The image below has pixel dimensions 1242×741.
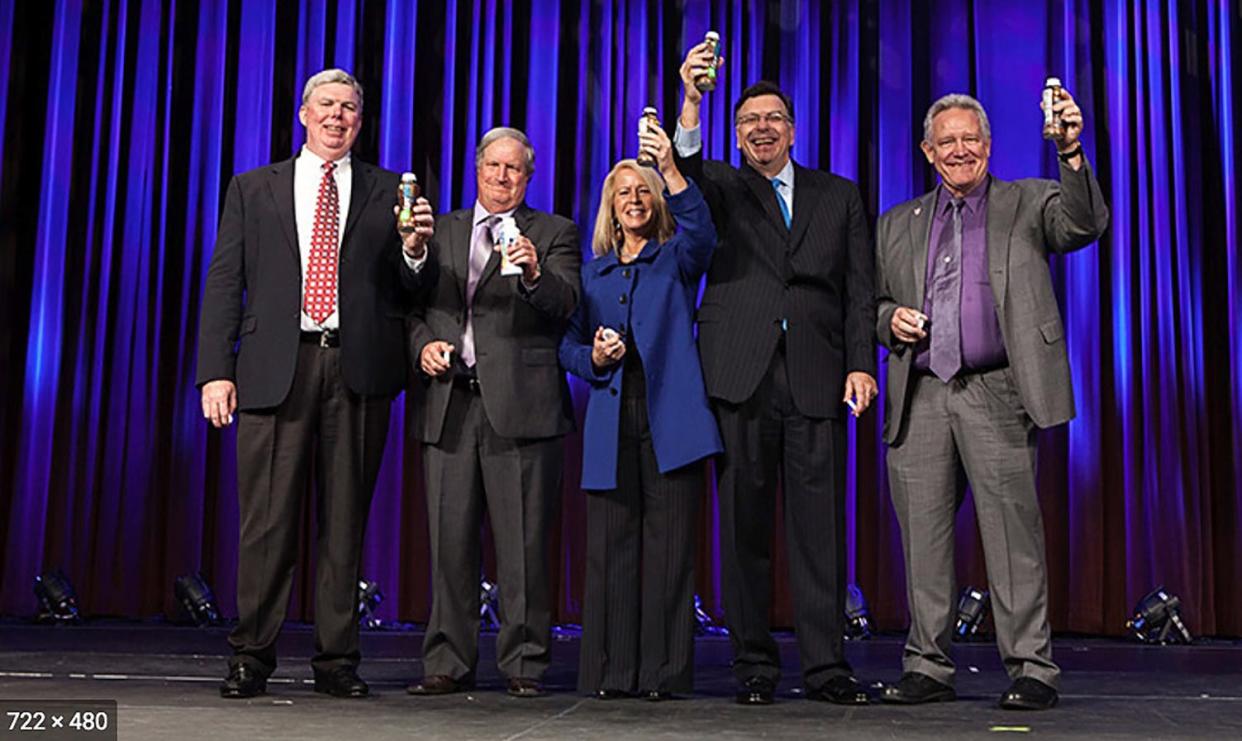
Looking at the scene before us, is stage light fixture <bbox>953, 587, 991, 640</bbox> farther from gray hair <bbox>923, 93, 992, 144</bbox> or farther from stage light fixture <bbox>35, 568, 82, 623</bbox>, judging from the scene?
stage light fixture <bbox>35, 568, 82, 623</bbox>

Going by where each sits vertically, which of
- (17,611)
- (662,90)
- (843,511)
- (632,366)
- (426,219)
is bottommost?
(17,611)

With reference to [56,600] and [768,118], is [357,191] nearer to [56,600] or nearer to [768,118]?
[768,118]

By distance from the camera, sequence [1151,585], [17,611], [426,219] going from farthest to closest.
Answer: [17,611] → [1151,585] → [426,219]

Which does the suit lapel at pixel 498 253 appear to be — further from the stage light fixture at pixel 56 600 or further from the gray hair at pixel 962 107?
the stage light fixture at pixel 56 600

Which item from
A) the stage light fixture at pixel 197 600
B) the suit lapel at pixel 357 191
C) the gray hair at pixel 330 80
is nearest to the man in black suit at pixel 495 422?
the suit lapel at pixel 357 191

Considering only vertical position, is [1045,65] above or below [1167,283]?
above

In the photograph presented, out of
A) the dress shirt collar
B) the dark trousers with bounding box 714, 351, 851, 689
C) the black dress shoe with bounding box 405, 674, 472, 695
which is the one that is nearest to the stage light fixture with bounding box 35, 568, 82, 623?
the black dress shoe with bounding box 405, 674, 472, 695

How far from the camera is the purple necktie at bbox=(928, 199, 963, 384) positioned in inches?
119

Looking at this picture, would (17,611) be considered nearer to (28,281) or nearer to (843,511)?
(28,281)

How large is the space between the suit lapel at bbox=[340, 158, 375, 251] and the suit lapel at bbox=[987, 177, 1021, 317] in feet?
4.79

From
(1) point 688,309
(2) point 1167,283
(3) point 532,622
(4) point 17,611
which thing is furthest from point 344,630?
(2) point 1167,283

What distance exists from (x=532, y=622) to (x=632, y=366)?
0.65 metres

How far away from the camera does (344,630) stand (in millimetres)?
3064

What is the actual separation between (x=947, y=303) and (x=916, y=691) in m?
0.87
